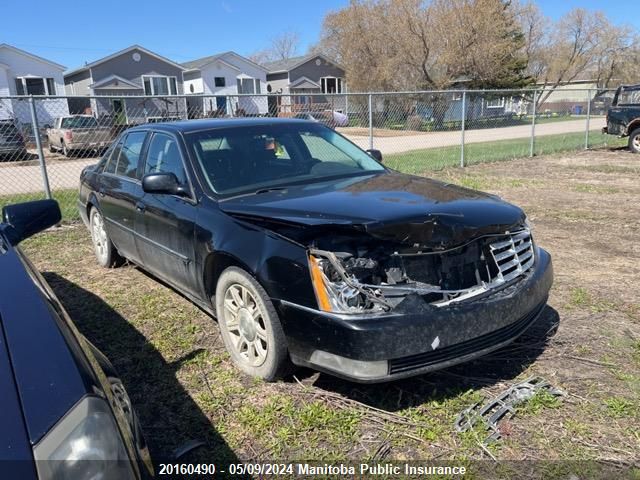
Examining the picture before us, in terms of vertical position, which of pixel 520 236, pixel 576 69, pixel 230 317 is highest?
pixel 576 69

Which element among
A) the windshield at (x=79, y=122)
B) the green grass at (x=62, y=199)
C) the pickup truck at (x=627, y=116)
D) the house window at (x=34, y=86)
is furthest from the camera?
the house window at (x=34, y=86)

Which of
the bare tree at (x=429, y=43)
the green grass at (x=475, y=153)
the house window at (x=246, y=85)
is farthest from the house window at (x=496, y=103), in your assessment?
the house window at (x=246, y=85)

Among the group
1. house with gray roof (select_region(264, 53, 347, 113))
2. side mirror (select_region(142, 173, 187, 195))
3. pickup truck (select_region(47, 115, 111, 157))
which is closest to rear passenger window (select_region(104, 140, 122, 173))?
side mirror (select_region(142, 173, 187, 195))

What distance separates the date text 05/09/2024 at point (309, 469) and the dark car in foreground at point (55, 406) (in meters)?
0.94

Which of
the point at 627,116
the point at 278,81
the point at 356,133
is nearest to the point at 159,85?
the point at 278,81

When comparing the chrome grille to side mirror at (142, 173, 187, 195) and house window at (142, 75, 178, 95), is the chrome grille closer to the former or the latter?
side mirror at (142, 173, 187, 195)

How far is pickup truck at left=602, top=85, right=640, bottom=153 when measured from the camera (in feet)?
50.8

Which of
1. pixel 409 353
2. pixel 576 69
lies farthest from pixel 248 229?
pixel 576 69

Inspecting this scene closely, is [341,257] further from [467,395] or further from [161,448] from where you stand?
[161,448]

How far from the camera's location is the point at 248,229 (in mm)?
3100

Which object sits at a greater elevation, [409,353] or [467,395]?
[409,353]

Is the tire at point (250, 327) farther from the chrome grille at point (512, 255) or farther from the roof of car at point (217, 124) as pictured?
the roof of car at point (217, 124)

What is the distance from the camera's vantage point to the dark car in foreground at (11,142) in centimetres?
1514

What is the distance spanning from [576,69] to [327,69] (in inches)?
1122
